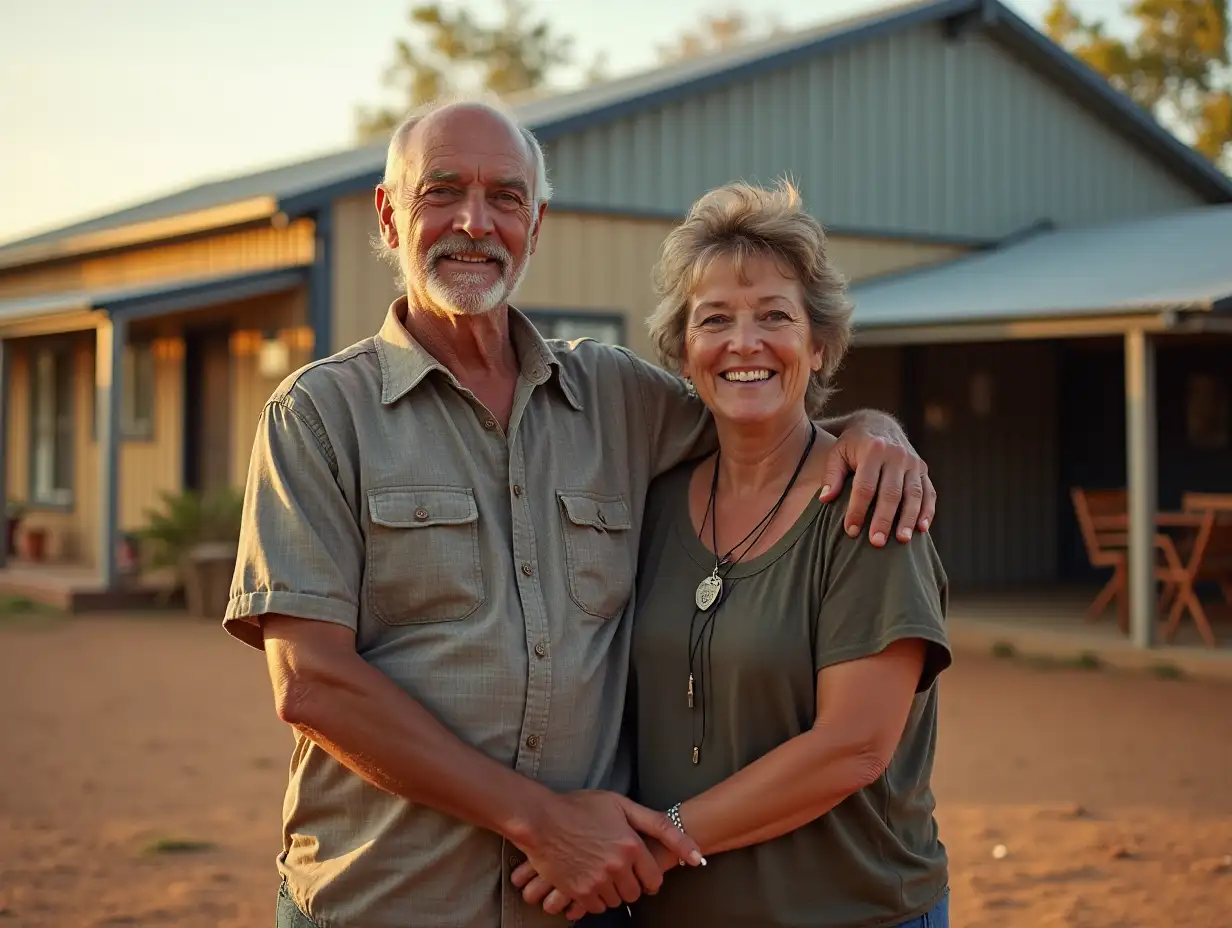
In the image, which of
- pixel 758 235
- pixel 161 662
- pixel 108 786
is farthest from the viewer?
pixel 161 662

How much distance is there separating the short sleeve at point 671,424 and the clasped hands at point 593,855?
778 mm

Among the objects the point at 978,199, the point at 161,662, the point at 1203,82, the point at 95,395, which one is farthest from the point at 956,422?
the point at 1203,82

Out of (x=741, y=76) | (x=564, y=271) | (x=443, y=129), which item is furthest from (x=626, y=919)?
(x=741, y=76)

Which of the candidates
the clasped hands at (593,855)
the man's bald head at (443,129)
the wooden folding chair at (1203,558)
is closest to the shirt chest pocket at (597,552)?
the clasped hands at (593,855)

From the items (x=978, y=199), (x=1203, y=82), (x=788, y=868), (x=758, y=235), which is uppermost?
(x=1203, y=82)

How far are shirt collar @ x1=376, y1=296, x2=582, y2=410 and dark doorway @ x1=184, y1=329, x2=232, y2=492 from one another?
12.5m

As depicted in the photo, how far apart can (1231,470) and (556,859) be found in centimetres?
1405

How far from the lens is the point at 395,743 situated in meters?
2.47

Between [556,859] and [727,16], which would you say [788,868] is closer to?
[556,859]

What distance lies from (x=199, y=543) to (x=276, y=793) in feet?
21.7

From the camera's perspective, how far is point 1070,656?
35.8 ft

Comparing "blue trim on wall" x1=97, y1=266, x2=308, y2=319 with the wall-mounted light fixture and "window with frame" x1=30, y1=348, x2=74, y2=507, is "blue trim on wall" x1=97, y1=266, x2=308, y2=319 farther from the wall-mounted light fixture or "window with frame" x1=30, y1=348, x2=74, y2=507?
"window with frame" x1=30, y1=348, x2=74, y2=507

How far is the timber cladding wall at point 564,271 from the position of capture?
1220cm

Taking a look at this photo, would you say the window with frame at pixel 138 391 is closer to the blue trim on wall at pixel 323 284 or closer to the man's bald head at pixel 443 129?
the blue trim on wall at pixel 323 284
